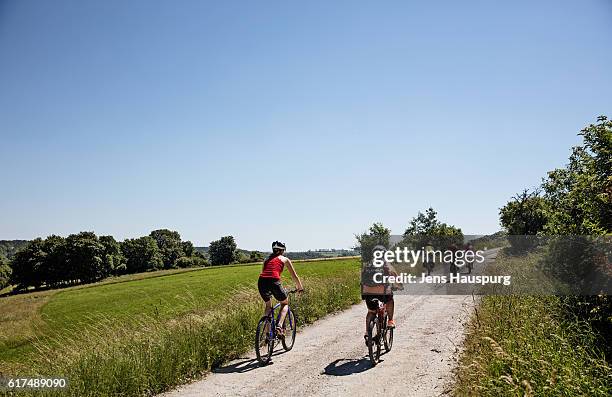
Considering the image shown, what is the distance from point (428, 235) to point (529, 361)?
1430 inches

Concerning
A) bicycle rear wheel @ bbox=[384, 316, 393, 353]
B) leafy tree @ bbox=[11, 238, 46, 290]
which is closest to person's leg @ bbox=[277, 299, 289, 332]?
bicycle rear wheel @ bbox=[384, 316, 393, 353]

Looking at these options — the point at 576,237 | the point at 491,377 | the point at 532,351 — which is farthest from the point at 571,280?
the point at 491,377

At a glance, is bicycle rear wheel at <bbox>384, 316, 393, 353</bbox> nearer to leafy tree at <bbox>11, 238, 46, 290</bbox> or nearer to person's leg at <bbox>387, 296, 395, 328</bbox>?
person's leg at <bbox>387, 296, 395, 328</bbox>

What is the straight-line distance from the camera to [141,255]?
108 metres

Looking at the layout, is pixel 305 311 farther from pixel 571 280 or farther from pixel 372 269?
pixel 571 280

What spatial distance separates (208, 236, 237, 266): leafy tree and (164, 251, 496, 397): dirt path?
11978 cm

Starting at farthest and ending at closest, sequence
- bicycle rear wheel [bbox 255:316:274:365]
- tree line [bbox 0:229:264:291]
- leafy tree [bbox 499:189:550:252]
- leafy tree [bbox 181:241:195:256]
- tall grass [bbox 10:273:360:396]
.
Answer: leafy tree [bbox 181:241:195:256] → tree line [bbox 0:229:264:291] → leafy tree [bbox 499:189:550:252] → bicycle rear wheel [bbox 255:316:274:365] → tall grass [bbox 10:273:360:396]

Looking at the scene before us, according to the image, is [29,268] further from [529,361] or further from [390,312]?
[529,361]

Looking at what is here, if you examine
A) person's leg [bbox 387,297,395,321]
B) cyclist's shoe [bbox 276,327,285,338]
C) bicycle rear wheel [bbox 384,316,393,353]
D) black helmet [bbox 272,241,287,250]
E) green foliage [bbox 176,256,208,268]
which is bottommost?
green foliage [bbox 176,256,208,268]

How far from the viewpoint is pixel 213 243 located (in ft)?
428

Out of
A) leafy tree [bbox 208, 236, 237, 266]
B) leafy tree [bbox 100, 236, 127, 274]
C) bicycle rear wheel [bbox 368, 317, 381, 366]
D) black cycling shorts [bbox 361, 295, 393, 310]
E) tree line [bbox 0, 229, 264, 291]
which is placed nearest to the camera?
bicycle rear wheel [bbox 368, 317, 381, 366]

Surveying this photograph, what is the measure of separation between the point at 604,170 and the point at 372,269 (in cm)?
679

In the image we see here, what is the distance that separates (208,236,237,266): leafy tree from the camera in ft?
417

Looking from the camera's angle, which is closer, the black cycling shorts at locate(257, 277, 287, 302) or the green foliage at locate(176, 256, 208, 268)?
the black cycling shorts at locate(257, 277, 287, 302)
